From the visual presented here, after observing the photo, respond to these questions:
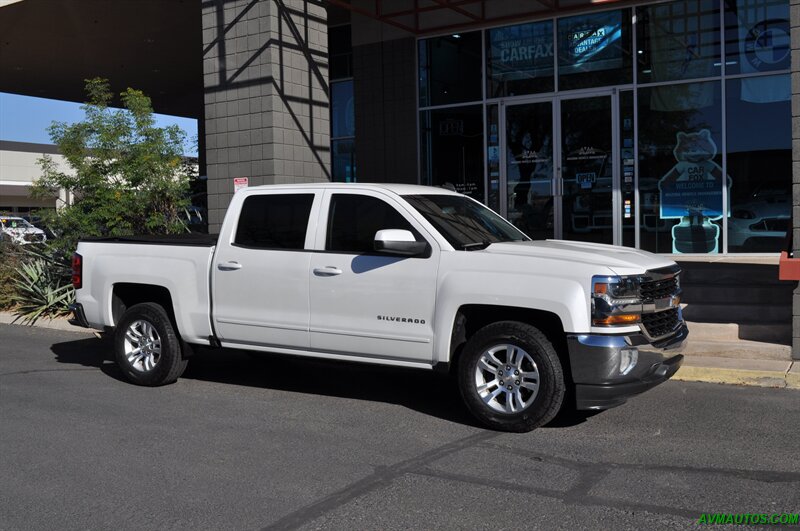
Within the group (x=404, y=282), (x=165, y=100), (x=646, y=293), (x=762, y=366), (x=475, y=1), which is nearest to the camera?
(x=646, y=293)

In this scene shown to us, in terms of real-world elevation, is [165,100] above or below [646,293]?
above

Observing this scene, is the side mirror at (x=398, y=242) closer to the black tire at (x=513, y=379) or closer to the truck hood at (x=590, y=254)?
the truck hood at (x=590, y=254)

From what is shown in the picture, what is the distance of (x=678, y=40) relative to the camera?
1374 centimetres

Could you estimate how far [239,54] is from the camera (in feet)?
40.5

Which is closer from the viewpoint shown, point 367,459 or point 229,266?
point 367,459

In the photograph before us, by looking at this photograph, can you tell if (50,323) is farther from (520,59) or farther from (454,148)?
(520,59)

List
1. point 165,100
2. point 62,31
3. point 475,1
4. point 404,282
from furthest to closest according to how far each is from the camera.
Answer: point 165,100
point 62,31
point 475,1
point 404,282

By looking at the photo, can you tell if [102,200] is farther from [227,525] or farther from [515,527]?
[515,527]

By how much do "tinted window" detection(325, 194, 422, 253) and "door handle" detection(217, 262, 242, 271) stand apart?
940 mm

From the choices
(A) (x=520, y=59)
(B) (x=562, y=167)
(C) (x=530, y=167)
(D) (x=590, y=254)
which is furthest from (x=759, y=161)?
(D) (x=590, y=254)

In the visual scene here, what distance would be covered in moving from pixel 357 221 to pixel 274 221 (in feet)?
2.94

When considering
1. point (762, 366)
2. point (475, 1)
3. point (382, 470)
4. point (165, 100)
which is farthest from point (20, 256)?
point (165, 100)

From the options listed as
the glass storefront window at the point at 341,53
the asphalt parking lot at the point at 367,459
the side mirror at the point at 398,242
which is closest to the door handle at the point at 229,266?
the asphalt parking lot at the point at 367,459

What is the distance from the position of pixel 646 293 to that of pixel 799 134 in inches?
142
